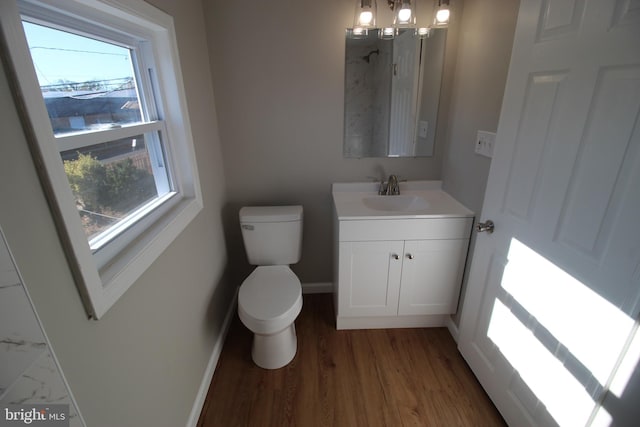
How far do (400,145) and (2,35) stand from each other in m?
1.89

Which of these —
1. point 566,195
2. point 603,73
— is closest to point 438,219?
point 566,195

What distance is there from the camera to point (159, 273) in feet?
3.79

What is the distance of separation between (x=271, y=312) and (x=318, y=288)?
0.87 meters

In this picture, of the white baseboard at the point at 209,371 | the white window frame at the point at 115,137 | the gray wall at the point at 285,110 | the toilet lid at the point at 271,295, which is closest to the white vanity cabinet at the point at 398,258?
the gray wall at the point at 285,110

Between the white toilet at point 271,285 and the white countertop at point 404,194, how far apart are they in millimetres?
333

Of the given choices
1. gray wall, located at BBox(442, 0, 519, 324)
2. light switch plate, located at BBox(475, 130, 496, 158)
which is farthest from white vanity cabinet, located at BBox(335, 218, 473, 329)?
light switch plate, located at BBox(475, 130, 496, 158)

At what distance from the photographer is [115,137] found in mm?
1051

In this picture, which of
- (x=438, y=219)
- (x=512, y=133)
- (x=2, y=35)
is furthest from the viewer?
(x=438, y=219)

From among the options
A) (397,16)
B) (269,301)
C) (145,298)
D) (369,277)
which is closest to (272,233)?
(269,301)

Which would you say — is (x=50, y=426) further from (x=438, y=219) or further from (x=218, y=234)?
(x=438, y=219)

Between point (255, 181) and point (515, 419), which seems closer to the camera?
point (515, 419)

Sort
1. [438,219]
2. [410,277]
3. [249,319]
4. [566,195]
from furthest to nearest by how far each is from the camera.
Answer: [410,277] → [438,219] → [249,319] → [566,195]

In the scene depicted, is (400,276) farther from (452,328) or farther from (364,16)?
(364,16)

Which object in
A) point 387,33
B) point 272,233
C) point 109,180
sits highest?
point 387,33
